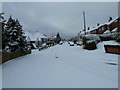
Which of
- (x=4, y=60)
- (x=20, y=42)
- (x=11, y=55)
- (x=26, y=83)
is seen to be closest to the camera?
(x=26, y=83)

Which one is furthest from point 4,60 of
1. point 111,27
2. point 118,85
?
point 111,27

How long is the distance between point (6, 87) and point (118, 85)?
16.0 ft

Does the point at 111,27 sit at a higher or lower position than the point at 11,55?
higher

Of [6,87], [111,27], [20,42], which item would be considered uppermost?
[111,27]

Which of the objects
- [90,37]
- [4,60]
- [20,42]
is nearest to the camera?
[4,60]

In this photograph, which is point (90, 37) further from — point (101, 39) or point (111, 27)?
point (111, 27)

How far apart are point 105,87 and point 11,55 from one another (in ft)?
43.2

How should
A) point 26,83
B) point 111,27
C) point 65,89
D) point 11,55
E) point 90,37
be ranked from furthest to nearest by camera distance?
1. point 111,27
2. point 90,37
3. point 11,55
4. point 26,83
5. point 65,89

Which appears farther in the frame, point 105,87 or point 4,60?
point 4,60

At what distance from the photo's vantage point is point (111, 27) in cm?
5294

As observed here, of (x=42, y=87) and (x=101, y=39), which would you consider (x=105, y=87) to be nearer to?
(x=42, y=87)

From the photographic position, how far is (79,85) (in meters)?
6.27

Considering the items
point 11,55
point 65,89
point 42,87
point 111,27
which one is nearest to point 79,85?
point 65,89

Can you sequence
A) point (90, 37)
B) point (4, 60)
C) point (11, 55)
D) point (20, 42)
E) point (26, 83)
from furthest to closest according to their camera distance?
point (90, 37)
point (20, 42)
point (11, 55)
point (4, 60)
point (26, 83)
